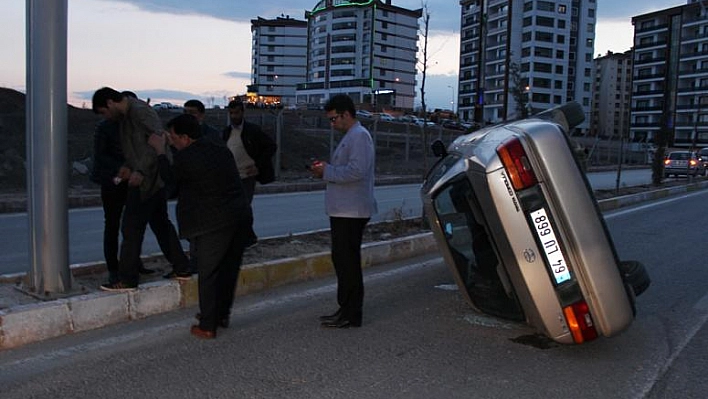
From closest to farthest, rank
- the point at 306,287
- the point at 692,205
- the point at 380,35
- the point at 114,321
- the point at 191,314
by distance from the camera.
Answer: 1. the point at 114,321
2. the point at 191,314
3. the point at 306,287
4. the point at 692,205
5. the point at 380,35

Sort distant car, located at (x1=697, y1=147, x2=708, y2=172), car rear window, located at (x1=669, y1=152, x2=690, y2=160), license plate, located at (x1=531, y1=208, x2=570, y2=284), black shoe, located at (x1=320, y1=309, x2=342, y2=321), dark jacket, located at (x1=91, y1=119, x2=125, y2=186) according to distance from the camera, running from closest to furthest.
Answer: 1. license plate, located at (x1=531, y1=208, x2=570, y2=284)
2. black shoe, located at (x1=320, y1=309, x2=342, y2=321)
3. dark jacket, located at (x1=91, y1=119, x2=125, y2=186)
4. car rear window, located at (x1=669, y1=152, x2=690, y2=160)
5. distant car, located at (x1=697, y1=147, x2=708, y2=172)

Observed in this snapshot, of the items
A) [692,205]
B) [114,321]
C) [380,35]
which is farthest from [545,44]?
[114,321]

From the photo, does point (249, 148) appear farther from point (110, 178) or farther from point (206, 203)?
point (206, 203)

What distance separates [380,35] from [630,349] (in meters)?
129

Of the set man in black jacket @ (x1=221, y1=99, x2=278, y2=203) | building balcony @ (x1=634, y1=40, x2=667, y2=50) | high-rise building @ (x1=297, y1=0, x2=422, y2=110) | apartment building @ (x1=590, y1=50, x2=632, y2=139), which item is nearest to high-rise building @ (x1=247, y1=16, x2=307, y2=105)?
high-rise building @ (x1=297, y1=0, x2=422, y2=110)

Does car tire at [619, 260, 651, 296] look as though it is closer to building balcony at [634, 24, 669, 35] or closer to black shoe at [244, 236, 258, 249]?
black shoe at [244, 236, 258, 249]

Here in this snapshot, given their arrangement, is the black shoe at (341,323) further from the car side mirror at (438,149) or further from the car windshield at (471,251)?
the car side mirror at (438,149)

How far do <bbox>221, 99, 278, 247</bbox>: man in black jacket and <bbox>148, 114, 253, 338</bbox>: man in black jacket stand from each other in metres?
1.70

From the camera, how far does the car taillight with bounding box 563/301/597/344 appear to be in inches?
154

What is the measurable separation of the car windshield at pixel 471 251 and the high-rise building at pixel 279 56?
147 meters

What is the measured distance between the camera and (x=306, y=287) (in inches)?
247

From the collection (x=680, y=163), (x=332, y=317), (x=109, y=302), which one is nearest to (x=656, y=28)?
(x=680, y=163)

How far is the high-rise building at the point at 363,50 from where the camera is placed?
127500 millimetres

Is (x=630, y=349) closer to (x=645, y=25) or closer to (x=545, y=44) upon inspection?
(x=545, y=44)
